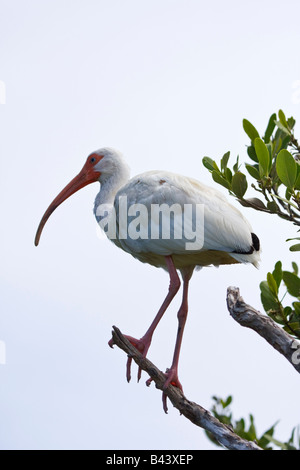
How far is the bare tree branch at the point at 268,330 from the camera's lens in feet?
16.1

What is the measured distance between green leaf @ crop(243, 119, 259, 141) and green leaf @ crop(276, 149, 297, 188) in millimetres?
699

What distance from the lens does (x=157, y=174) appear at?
720 cm

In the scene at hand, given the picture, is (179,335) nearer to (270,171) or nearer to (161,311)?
(161,311)

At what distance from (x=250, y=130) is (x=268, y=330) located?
1.52 metres

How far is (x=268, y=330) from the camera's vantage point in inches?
194

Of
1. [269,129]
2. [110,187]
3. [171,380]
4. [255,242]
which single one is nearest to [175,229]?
[255,242]

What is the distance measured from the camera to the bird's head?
27.2 feet

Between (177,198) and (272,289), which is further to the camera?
(177,198)

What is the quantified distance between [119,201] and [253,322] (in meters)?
2.67

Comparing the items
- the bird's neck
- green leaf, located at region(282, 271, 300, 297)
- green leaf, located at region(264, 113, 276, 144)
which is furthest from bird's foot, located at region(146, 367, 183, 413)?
green leaf, located at region(264, 113, 276, 144)
